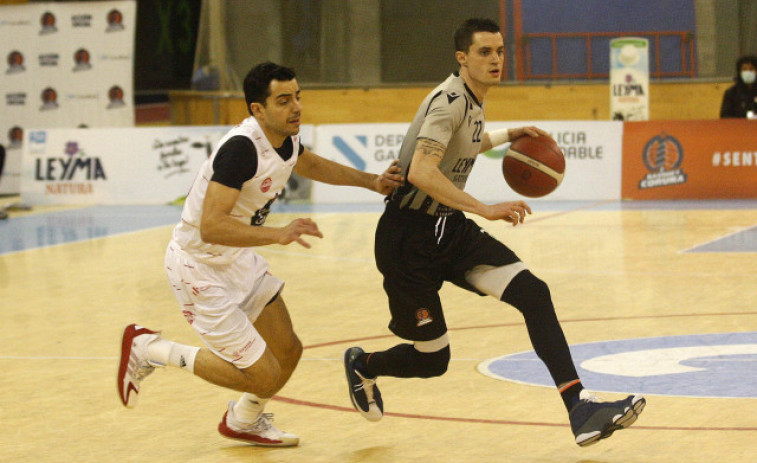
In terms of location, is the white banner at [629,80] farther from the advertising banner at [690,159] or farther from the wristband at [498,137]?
the wristband at [498,137]

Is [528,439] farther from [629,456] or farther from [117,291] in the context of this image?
[117,291]

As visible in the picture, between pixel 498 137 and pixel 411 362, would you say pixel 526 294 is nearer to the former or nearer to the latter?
pixel 411 362

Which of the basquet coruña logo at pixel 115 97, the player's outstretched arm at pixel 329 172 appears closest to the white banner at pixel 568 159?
the basquet coruña logo at pixel 115 97

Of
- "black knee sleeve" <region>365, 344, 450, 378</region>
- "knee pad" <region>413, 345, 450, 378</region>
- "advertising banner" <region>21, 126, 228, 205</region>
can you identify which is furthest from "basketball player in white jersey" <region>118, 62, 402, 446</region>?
"advertising banner" <region>21, 126, 228, 205</region>

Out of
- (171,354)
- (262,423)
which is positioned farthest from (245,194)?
(262,423)

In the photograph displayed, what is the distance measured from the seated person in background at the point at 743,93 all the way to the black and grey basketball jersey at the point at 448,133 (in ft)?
42.7

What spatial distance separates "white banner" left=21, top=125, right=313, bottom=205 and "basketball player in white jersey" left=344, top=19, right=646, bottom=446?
13647 millimetres

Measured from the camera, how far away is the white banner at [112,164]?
62.9 ft

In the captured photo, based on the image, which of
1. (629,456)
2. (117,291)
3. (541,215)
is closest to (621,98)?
(541,215)

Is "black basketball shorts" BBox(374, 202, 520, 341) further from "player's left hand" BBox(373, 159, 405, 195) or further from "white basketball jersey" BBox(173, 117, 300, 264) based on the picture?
"white basketball jersey" BBox(173, 117, 300, 264)

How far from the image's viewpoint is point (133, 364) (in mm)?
5645

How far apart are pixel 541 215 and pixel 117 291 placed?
24.2 ft

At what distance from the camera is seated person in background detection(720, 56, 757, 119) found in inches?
693

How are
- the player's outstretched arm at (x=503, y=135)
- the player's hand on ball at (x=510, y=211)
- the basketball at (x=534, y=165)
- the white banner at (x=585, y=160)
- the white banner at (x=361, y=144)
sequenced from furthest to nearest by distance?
the white banner at (x=361, y=144), the white banner at (x=585, y=160), the basketball at (x=534, y=165), the player's outstretched arm at (x=503, y=135), the player's hand on ball at (x=510, y=211)
